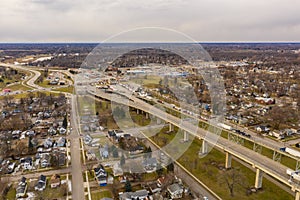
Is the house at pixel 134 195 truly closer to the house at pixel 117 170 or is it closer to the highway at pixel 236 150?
the house at pixel 117 170

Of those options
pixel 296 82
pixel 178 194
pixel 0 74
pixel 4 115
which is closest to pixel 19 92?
pixel 4 115

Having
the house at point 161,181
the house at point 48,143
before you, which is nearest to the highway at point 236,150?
the house at point 161,181

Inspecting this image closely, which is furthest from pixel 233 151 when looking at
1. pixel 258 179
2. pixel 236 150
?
pixel 258 179

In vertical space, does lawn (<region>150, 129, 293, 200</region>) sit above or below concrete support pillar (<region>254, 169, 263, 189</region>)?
below

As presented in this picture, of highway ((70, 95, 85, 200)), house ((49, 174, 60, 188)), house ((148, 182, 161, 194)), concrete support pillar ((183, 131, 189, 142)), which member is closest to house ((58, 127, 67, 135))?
highway ((70, 95, 85, 200))

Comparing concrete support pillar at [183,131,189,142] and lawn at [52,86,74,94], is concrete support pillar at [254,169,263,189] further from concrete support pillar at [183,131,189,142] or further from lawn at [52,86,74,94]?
lawn at [52,86,74,94]

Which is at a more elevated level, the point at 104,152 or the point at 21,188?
the point at 104,152

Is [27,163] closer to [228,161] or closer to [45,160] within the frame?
[45,160]
